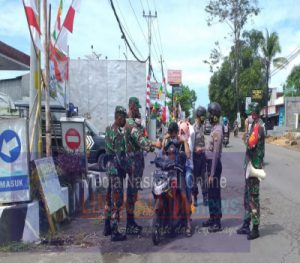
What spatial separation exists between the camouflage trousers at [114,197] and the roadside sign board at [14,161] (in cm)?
119

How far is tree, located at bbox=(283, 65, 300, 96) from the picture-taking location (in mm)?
58281

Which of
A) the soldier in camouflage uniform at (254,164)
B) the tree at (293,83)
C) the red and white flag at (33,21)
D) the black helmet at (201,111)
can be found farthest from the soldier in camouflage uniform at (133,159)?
the tree at (293,83)

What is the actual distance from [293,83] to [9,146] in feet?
193

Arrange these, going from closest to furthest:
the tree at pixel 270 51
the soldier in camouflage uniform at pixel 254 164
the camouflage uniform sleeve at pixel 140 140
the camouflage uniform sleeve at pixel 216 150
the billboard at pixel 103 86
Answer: the soldier in camouflage uniform at pixel 254 164 → the camouflage uniform sleeve at pixel 140 140 → the camouflage uniform sleeve at pixel 216 150 → the billboard at pixel 103 86 → the tree at pixel 270 51

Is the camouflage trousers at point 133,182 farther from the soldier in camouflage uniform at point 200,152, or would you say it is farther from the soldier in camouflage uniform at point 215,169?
the soldier in camouflage uniform at point 200,152

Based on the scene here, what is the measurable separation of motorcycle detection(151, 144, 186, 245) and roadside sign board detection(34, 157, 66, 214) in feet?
5.19

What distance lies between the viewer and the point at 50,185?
6.60 metres

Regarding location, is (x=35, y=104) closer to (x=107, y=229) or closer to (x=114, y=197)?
(x=114, y=197)

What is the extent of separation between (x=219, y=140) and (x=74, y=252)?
2693 mm

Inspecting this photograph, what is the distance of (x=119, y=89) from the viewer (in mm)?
25469

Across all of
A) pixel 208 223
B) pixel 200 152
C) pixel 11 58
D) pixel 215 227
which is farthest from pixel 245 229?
pixel 11 58

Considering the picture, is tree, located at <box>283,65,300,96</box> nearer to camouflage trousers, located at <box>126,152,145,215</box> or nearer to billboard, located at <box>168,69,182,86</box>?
billboard, located at <box>168,69,182,86</box>

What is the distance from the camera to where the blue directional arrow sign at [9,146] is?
616cm

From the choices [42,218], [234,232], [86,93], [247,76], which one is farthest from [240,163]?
[247,76]
